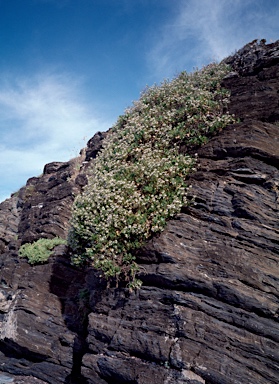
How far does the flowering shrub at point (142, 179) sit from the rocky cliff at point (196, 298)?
0.56 meters

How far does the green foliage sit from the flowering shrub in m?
3.77

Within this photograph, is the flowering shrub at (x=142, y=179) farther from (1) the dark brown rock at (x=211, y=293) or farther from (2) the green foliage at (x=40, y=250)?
(2) the green foliage at (x=40, y=250)

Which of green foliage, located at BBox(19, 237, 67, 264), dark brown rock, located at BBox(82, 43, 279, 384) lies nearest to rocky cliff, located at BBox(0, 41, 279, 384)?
dark brown rock, located at BBox(82, 43, 279, 384)

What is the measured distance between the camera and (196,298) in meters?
8.05

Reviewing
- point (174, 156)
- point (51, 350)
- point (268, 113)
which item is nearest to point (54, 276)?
point (51, 350)

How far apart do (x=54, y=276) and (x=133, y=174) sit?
250 inches

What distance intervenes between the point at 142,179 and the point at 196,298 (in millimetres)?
4589

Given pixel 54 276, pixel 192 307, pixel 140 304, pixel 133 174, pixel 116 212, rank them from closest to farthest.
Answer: pixel 192 307 < pixel 140 304 < pixel 116 212 < pixel 133 174 < pixel 54 276

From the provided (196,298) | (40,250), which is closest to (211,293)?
(196,298)

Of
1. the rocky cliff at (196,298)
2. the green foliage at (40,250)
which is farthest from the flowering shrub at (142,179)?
the green foliage at (40,250)

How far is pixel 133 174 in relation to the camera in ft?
36.6

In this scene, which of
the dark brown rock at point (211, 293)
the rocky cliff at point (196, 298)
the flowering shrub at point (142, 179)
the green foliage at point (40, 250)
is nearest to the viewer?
the dark brown rock at point (211, 293)

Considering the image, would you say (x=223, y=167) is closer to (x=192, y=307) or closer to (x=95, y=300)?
(x=192, y=307)

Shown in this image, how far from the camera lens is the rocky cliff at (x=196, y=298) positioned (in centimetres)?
730
